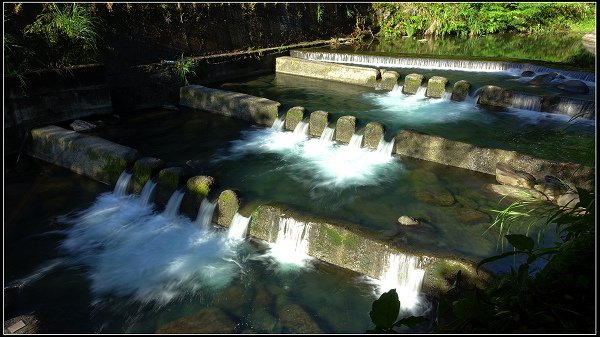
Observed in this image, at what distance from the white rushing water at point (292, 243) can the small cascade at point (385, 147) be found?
3532mm

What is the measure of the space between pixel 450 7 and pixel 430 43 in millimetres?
3012

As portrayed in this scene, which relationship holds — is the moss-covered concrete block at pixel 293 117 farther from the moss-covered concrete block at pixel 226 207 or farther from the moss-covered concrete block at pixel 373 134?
the moss-covered concrete block at pixel 226 207

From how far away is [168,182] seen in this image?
7.06 metres

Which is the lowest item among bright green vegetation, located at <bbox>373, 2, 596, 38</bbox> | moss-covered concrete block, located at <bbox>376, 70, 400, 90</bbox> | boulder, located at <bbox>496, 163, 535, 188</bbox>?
boulder, located at <bbox>496, 163, 535, 188</bbox>

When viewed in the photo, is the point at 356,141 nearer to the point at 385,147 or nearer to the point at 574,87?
the point at 385,147

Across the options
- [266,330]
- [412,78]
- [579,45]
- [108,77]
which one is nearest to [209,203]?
[266,330]

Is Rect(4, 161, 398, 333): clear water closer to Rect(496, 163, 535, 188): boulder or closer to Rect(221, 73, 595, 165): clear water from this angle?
Rect(496, 163, 535, 188): boulder

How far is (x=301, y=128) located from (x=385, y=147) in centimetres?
228

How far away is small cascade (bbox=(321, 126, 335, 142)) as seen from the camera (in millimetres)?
9484

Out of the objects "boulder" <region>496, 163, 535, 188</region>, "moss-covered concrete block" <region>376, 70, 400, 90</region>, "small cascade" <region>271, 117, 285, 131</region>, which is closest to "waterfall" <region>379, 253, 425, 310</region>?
"boulder" <region>496, 163, 535, 188</region>

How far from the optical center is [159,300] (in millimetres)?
5133

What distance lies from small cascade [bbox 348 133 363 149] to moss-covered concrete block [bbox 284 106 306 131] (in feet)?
5.18

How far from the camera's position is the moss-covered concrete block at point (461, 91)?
11407 millimetres

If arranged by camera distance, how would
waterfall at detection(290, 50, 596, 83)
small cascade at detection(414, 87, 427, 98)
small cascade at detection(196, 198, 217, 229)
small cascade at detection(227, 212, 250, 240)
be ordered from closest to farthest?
small cascade at detection(227, 212, 250, 240)
small cascade at detection(196, 198, 217, 229)
small cascade at detection(414, 87, 427, 98)
waterfall at detection(290, 50, 596, 83)
